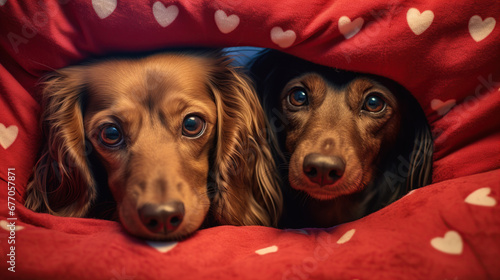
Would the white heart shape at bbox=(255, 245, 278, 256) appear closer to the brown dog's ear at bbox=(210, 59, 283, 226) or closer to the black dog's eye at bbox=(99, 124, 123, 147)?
the brown dog's ear at bbox=(210, 59, 283, 226)

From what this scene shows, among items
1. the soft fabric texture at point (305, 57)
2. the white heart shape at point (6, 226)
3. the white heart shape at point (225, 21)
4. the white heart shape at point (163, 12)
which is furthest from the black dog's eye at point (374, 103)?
the white heart shape at point (6, 226)

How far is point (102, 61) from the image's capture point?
147cm

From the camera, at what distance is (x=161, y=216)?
3.78 ft

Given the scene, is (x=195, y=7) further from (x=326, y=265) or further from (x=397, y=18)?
(x=326, y=265)

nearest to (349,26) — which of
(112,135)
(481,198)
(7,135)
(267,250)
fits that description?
(481,198)

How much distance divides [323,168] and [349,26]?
21.3 inches

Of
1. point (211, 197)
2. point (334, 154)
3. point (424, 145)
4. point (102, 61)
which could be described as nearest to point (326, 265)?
point (334, 154)

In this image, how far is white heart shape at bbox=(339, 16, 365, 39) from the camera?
4.65 feet

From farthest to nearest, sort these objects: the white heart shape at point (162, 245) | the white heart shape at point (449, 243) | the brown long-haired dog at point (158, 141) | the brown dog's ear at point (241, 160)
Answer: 1. the brown dog's ear at point (241, 160)
2. the brown long-haired dog at point (158, 141)
3. the white heart shape at point (162, 245)
4. the white heart shape at point (449, 243)

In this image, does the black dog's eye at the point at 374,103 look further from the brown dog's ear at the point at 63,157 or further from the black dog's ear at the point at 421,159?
the brown dog's ear at the point at 63,157

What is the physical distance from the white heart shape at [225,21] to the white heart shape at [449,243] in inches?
38.8

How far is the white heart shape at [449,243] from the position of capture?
106cm

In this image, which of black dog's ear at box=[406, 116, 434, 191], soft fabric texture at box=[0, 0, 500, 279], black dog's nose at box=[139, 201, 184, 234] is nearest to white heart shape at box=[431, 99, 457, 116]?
soft fabric texture at box=[0, 0, 500, 279]

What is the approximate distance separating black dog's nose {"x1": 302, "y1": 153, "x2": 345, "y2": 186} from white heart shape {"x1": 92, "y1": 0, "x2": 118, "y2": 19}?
889 millimetres
